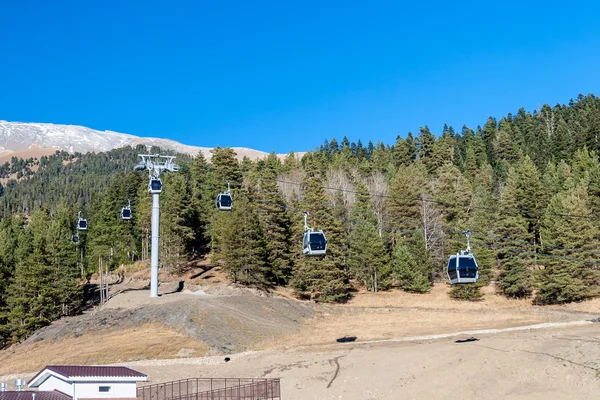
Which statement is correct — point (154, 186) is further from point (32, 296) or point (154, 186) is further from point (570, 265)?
point (570, 265)

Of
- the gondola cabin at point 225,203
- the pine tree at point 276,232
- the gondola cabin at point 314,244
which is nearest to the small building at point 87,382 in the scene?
the gondola cabin at point 314,244

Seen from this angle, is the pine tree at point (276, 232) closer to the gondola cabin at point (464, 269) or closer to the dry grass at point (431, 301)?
the dry grass at point (431, 301)

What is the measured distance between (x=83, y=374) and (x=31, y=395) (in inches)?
103

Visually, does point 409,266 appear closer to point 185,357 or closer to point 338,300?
point 338,300

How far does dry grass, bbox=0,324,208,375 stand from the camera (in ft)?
127

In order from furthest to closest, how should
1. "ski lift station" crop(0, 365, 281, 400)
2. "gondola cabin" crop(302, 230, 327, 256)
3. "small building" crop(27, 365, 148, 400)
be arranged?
"gondola cabin" crop(302, 230, 327, 256) < "small building" crop(27, 365, 148, 400) < "ski lift station" crop(0, 365, 281, 400)

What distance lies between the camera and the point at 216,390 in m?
30.9

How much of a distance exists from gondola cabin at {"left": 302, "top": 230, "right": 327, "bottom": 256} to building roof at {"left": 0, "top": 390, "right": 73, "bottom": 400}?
14.7 metres

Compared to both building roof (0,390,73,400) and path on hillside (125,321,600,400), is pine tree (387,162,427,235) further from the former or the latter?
building roof (0,390,73,400)

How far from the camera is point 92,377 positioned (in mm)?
25031

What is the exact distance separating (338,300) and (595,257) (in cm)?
2683

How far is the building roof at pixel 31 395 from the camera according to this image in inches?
864

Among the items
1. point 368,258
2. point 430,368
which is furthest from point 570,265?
point 430,368

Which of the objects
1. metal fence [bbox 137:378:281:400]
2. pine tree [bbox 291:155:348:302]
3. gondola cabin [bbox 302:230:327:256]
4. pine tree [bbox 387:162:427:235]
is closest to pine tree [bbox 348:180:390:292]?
pine tree [bbox 291:155:348:302]
